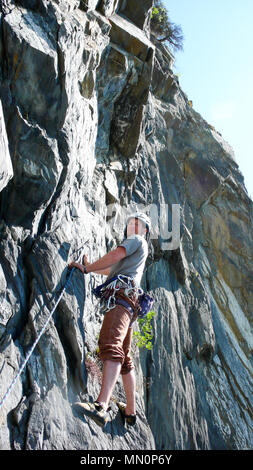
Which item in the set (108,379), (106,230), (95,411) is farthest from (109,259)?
(106,230)

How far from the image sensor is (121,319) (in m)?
5.80

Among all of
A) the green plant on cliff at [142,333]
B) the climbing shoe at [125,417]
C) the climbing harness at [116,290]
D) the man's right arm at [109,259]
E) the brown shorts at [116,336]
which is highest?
the green plant on cliff at [142,333]

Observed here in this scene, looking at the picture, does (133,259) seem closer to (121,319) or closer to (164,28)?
(121,319)

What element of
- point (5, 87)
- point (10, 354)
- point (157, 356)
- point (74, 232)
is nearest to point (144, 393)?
point (157, 356)

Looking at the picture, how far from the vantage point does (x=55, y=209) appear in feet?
22.5

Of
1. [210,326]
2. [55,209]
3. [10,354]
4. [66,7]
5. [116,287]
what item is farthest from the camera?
[210,326]

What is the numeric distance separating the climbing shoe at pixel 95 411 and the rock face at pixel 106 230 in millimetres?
110

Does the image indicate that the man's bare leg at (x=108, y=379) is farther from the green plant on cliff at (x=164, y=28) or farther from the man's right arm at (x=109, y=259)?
the green plant on cliff at (x=164, y=28)

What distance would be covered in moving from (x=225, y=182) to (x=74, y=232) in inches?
440

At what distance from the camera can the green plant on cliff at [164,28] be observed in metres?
18.1

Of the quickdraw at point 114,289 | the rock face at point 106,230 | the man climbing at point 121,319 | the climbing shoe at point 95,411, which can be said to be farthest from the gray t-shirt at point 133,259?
the climbing shoe at point 95,411

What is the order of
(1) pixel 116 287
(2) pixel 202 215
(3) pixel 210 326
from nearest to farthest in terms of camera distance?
(1) pixel 116 287, (3) pixel 210 326, (2) pixel 202 215

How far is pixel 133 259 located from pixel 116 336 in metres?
1.12
